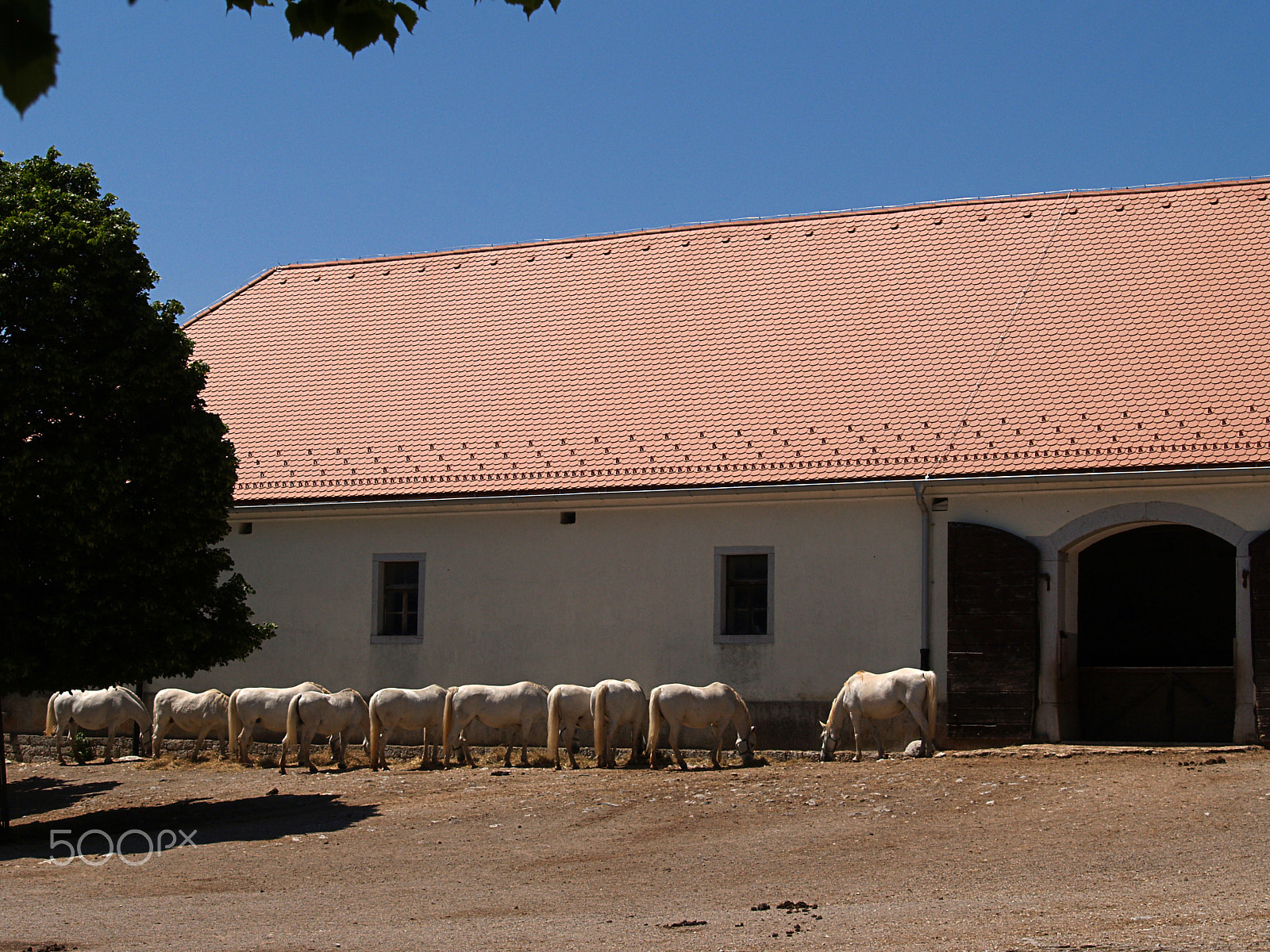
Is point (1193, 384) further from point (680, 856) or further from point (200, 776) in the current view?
point (200, 776)

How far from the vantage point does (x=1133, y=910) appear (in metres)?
9.24

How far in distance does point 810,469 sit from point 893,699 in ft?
11.0

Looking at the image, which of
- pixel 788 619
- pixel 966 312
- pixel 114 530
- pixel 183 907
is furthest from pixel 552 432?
pixel 183 907

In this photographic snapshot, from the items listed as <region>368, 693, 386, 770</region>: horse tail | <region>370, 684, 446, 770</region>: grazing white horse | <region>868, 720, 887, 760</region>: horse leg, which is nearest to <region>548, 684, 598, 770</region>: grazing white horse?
<region>370, 684, 446, 770</region>: grazing white horse

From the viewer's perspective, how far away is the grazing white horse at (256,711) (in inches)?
789

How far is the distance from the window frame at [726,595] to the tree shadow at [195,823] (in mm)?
5741

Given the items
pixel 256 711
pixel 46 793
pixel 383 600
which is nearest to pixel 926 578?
pixel 383 600

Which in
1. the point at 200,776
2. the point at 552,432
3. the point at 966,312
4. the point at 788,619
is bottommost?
the point at 200,776

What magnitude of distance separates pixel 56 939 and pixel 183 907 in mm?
1401

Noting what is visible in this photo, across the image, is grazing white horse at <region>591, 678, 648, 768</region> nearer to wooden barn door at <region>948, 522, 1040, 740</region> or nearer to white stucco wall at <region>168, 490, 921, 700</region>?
white stucco wall at <region>168, 490, 921, 700</region>

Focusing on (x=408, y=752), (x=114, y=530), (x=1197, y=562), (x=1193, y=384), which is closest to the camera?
(x=114, y=530)

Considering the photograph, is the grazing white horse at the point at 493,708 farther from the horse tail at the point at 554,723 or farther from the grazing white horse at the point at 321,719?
the grazing white horse at the point at 321,719

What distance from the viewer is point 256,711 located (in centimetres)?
2014

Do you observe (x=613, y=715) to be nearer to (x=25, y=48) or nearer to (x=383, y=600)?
(x=383, y=600)
